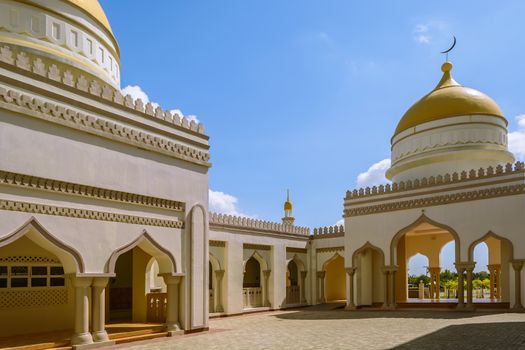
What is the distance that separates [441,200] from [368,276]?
451 centimetres

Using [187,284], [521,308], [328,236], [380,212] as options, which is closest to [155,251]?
[187,284]

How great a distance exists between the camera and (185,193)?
464 inches

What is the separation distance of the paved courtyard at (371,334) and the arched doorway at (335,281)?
888cm

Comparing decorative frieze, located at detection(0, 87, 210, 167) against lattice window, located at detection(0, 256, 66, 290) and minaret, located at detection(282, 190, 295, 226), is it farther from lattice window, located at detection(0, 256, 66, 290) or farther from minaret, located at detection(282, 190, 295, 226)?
minaret, located at detection(282, 190, 295, 226)

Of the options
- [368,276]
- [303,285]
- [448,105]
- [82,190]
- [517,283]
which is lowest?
[303,285]

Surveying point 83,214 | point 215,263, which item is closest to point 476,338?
→ point 83,214

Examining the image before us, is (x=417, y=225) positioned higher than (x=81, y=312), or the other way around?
(x=417, y=225)

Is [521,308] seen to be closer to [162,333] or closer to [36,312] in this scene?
[162,333]

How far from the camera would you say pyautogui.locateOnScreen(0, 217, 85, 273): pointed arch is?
26.9ft

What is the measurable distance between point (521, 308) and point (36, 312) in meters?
13.6

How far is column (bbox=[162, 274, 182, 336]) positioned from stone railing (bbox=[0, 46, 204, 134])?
3.70 metres

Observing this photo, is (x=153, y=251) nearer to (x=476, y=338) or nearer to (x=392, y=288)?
(x=476, y=338)

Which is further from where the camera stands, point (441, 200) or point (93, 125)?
point (441, 200)

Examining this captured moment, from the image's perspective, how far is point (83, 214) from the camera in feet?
30.7
